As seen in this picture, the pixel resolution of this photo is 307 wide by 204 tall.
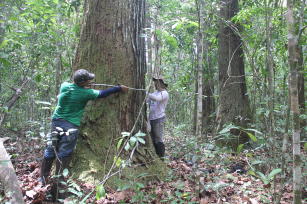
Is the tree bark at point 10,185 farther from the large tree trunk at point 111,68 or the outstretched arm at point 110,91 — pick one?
the outstretched arm at point 110,91

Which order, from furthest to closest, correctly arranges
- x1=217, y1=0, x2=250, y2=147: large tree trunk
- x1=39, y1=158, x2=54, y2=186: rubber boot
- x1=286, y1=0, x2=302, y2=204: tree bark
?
x1=217, y1=0, x2=250, y2=147: large tree trunk
x1=39, y1=158, x2=54, y2=186: rubber boot
x1=286, y1=0, x2=302, y2=204: tree bark

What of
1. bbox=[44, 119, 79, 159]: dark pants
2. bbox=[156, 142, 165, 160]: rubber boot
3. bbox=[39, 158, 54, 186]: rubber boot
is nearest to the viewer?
bbox=[44, 119, 79, 159]: dark pants

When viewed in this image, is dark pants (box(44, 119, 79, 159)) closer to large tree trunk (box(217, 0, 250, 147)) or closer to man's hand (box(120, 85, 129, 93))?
man's hand (box(120, 85, 129, 93))

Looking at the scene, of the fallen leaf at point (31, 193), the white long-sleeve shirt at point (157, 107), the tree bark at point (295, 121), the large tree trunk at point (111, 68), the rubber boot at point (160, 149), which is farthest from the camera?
the white long-sleeve shirt at point (157, 107)

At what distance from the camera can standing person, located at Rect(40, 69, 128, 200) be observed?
417cm

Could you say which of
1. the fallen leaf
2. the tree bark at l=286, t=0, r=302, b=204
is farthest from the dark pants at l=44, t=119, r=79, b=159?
the tree bark at l=286, t=0, r=302, b=204

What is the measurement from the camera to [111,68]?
467cm

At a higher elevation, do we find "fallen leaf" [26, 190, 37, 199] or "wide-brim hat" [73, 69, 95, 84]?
"wide-brim hat" [73, 69, 95, 84]

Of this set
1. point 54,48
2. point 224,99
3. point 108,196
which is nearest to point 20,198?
point 108,196

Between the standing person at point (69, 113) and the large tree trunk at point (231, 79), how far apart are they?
4.36m

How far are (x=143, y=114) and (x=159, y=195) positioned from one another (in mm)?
1397

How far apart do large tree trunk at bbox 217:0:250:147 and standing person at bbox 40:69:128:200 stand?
436 centimetres

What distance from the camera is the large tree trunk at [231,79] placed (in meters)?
7.78

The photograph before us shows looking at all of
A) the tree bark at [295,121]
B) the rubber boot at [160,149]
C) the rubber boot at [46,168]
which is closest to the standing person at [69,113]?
the rubber boot at [46,168]
